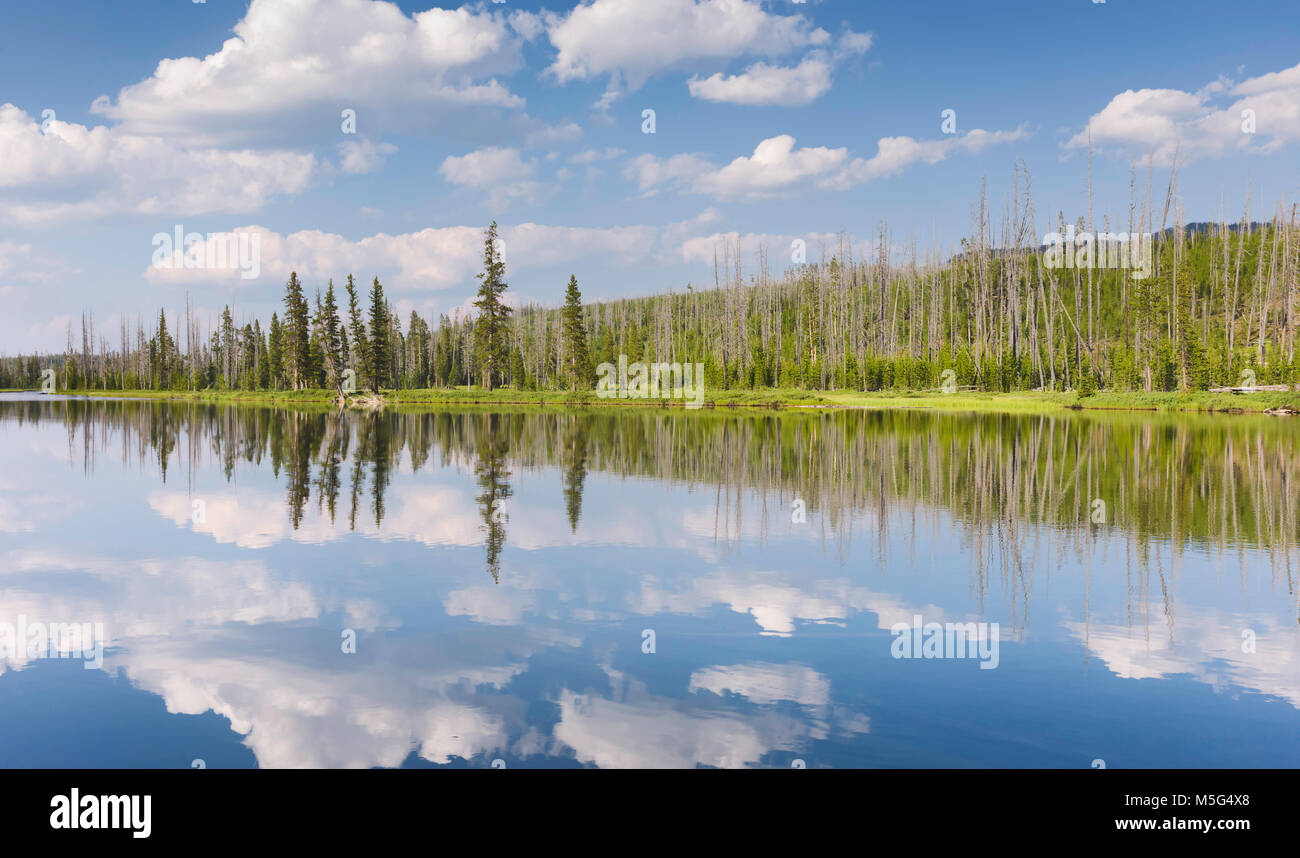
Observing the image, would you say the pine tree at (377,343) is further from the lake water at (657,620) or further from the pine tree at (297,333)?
the lake water at (657,620)

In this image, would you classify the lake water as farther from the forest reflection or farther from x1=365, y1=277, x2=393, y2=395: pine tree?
x1=365, y1=277, x2=393, y2=395: pine tree

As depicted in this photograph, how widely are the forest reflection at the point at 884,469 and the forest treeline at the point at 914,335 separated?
26.5 meters

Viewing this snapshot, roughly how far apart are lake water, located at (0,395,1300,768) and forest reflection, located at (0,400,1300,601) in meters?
0.17

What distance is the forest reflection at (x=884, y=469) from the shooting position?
13.3 meters

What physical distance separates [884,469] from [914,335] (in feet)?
277

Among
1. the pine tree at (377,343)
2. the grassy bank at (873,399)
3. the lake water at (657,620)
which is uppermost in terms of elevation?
the pine tree at (377,343)

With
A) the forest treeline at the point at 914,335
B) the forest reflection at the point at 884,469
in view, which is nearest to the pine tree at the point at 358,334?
the forest treeline at the point at 914,335

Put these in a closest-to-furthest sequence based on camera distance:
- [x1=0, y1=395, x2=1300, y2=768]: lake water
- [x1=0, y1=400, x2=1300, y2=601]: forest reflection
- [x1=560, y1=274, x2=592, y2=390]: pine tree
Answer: [x1=0, y1=395, x2=1300, y2=768]: lake water, [x1=0, y1=400, x2=1300, y2=601]: forest reflection, [x1=560, y1=274, x2=592, y2=390]: pine tree

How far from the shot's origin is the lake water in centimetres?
582

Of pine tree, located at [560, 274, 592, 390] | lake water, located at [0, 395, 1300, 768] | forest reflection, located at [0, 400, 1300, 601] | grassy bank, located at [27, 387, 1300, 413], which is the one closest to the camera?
lake water, located at [0, 395, 1300, 768]

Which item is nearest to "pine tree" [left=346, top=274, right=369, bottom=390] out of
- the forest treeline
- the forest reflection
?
the forest treeline

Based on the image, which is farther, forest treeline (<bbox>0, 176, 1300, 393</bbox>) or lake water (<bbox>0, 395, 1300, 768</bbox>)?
forest treeline (<bbox>0, 176, 1300, 393</bbox>)

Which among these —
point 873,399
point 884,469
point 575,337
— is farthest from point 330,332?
point 884,469
